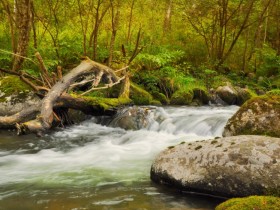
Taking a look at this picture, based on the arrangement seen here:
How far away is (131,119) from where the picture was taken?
9.49m

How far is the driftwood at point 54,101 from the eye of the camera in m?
5.84

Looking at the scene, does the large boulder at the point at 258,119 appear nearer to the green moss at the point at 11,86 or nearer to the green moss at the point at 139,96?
the green moss at the point at 139,96

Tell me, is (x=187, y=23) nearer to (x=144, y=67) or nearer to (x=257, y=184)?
(x=144, y=67)

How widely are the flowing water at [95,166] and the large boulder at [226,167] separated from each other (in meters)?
0.18

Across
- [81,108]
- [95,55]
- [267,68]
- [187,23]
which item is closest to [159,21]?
[187,23]

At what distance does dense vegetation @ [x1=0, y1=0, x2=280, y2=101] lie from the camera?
1252 centimetres

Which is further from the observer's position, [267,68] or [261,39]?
[261,39]

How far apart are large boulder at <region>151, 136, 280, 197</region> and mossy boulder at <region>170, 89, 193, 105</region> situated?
309 inches

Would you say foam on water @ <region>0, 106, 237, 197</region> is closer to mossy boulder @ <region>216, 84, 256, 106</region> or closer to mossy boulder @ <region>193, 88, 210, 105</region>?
mossy boulder @ <region>193, 88, 210, 105</region>

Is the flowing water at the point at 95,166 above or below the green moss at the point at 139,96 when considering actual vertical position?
below

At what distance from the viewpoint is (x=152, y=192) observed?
4664mm

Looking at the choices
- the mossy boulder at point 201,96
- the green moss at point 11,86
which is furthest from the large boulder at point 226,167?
the mossy boulder at point 201,96

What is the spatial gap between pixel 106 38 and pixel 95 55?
2606 mm

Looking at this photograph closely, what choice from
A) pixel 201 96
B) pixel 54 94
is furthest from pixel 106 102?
pixel 201 96
